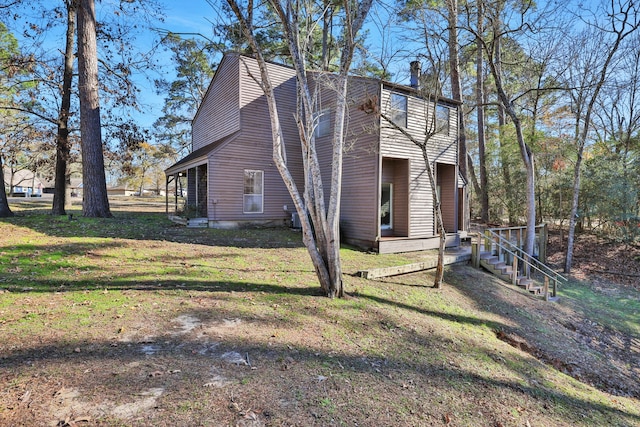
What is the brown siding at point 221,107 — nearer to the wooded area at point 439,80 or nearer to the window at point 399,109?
the wooded area at point 439,80

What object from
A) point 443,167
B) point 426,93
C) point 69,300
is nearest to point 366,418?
point 69,300

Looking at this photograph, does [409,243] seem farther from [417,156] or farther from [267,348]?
[267,348]

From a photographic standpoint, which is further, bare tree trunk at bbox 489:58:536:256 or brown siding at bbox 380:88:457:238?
brown siding at bbox 380:88:457:238

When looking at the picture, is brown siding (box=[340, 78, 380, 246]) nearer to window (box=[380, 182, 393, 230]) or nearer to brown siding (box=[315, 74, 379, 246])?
brown siding (box=[315, 74, 379, 246])

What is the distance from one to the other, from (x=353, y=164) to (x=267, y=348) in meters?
8.10

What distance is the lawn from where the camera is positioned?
2664 millimetres

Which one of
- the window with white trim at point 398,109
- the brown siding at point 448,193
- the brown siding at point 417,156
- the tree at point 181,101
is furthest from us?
the tree at point 181,101

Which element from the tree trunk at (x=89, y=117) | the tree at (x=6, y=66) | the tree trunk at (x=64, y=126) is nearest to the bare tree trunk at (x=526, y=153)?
the tree trunk at (x=89, y=117)

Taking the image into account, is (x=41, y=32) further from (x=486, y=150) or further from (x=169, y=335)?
(x=486, y=150)

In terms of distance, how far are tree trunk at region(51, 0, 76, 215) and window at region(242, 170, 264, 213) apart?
21.7ft

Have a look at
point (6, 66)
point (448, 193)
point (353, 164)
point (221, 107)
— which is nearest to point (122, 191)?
point (6, 66)

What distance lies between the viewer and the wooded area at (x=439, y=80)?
609cm

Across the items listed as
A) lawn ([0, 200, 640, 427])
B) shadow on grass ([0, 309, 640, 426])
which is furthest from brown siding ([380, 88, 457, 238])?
shadow on grass ([0, 309, 640, 426])

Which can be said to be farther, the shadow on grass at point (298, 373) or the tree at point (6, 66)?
the tree at point (6, 66)
